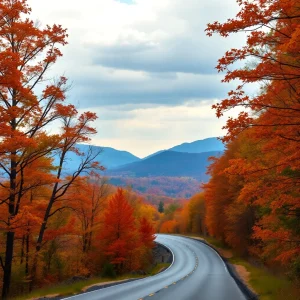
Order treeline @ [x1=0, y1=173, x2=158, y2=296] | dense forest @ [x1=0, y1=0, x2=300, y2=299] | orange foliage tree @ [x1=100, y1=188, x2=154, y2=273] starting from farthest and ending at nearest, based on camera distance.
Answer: orange foliage tree @ [x1=100, y1=188, x2=154, y2=273] < treeline @ [x1=0, y1=173, x2=158, y2=296] < dense forest @ [x1=0, y1=0, x2=300, y2=299]

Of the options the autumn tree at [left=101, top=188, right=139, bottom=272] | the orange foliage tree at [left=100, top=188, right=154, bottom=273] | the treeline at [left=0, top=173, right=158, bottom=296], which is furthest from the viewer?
the autumn tree at [left=101, top=188, right=139, bottom=272]

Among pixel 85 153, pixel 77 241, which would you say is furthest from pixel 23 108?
pixel 77 241

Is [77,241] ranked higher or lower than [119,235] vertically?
lower

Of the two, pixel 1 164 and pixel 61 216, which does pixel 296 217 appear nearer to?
pixel 1 164

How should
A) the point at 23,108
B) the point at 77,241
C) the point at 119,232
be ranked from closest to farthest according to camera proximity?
1. the point at 23,108
2. the point at 77,241
3. the point at 119,232

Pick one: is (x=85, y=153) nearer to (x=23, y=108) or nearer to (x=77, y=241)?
(x=23, y=108)

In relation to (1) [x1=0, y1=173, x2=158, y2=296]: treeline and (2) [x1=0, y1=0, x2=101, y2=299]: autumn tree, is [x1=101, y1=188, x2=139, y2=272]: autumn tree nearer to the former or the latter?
(1) [x1=0, y1=173, x2=158, y2=296]: treeline

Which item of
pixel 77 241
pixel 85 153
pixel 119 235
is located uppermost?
pixel 85 153

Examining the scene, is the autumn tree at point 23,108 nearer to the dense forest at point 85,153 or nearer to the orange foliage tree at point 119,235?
the dense forest at point 85,153

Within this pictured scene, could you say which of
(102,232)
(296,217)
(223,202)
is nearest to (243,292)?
(296,217)

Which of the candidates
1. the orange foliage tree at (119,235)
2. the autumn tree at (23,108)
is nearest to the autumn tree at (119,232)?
the orange foliage tree at (119,235)

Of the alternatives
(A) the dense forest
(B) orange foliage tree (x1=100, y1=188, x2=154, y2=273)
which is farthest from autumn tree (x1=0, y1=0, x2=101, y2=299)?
(B) orange foliage tree (x1=100, y1=188, x2=154, y2=273)

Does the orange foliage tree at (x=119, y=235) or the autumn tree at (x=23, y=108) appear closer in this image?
the autumn tree at (x=23, y=108)

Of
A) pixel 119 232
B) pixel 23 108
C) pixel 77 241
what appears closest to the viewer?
pixel 23 108
